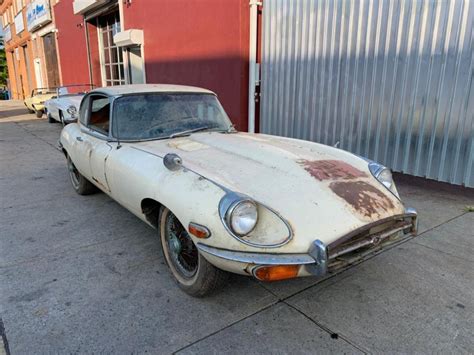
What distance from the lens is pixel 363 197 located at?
102 inches

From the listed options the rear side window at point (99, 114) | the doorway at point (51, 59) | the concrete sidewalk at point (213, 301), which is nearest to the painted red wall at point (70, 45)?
the doorway at point (51, 59)

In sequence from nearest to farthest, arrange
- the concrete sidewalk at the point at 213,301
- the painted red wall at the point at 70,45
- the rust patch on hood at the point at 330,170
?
1. the concrete sidewalk at the point at 213,301
2. the rust patch on hood at the point at 330,170
3. the painted red wall at the point at 70,45

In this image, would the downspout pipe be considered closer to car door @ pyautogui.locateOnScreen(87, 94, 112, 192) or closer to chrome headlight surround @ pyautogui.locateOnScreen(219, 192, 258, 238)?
car door @ pyautogui.locateOnScreen(87, 94, 112, 192)

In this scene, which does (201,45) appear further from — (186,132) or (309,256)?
(309,256)

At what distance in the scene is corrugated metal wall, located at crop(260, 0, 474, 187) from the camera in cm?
468

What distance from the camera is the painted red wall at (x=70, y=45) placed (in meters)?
16.4

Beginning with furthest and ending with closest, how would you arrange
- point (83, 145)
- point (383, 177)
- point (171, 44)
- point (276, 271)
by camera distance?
1. point (171, 44)
2. point (83, 145)
3. point (383, 177)
4. point (276, 271)

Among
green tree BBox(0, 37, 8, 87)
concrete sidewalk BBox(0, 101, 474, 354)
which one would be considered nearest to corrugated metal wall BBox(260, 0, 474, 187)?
concrete sidewalk BBox(0, 101, 474, 354)

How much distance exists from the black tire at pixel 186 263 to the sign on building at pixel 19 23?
30972 mm

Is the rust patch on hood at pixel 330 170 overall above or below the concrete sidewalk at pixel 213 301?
above

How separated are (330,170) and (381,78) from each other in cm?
326

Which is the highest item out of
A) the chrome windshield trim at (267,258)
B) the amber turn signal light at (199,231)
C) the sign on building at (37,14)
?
the sign on building at (37,14)

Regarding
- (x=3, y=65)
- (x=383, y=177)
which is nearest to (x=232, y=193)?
(x=383, y=177)

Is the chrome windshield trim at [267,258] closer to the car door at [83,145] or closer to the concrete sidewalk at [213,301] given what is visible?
the concrete sidewalk at [213,301]
